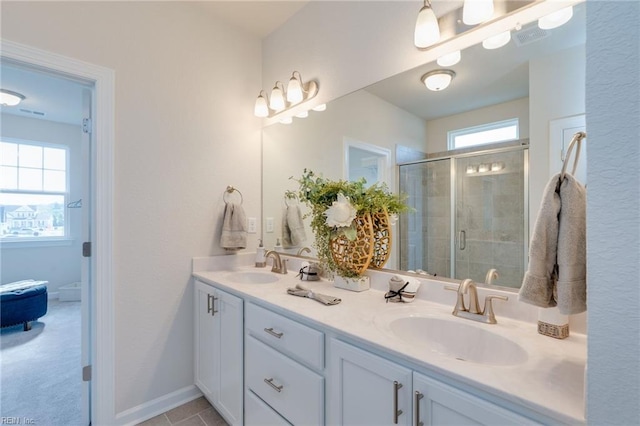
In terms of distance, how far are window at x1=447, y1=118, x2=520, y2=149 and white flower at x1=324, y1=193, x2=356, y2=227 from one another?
0.55 m

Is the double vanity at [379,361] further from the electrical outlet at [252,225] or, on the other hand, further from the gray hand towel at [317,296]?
the electrical outlet at [252,225]

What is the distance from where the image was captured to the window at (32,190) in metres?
3.96

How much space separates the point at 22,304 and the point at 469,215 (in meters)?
4.12

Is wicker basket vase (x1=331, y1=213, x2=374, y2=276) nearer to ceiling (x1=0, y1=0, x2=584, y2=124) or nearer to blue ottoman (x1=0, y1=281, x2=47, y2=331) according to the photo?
ceiling (x1=0, y1=0, x2=584, y2=124)

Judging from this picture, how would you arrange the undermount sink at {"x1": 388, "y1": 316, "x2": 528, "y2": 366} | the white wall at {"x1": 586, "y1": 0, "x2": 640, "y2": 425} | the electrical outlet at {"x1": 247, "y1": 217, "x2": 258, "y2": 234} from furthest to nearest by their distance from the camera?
the electrical outlet at {"x1": 247, "y1": 217, "x2": 258, "y2": 234} < the undermount sink at {"x1": 388, "y1": 316, "x2": 528, "y2": 366} < the white wall at {"x1": 586, "y1": 0, "x2": 640, "y2": 425}

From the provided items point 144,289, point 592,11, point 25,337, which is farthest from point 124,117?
point 25,337

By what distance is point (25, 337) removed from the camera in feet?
9.34

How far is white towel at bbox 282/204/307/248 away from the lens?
83.4 inches

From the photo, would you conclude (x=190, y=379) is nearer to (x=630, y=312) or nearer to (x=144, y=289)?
(x=144, y=289)

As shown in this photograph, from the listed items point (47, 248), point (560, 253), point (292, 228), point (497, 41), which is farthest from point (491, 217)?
point (47, 248)

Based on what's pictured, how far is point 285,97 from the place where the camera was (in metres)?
2.11

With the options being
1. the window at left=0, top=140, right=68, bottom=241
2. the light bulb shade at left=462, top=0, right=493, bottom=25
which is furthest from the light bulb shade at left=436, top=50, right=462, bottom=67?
the window at left=0, top=140, right=68, bottom=241

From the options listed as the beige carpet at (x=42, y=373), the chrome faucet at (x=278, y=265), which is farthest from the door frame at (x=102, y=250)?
the chrome faucet at (x=278, y=265)

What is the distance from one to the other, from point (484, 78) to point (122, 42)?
6.39 feet
